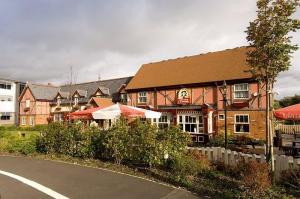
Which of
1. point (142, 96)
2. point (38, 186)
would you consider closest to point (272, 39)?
point (38, 186)

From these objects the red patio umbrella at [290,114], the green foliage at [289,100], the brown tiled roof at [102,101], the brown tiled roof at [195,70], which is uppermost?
the brown tiled roof at [195,70]

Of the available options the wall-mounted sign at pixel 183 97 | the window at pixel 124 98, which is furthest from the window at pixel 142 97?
the wall-mounted sign at pixel 183 97

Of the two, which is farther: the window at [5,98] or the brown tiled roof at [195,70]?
the window at [5,98]

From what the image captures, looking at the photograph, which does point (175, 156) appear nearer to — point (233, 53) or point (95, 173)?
point (95, 173)

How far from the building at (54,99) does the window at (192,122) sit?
16.2 m

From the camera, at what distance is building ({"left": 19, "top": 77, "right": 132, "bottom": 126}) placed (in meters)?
47.4

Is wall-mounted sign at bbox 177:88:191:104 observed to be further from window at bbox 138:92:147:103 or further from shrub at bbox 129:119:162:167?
shrub at bbox 129:119:162:167

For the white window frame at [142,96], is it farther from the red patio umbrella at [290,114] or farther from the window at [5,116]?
the window at [5,116]

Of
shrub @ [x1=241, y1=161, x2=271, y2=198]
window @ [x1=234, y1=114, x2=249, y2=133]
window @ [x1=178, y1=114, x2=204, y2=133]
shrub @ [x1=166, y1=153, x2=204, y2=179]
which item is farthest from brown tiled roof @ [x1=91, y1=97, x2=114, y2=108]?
shrub @ [x1=241, y1=161, x2=271, y2=198]

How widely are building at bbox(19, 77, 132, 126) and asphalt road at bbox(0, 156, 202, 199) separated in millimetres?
33031

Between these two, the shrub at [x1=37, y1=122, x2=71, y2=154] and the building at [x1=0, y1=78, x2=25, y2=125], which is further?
the building at [x1=0, y1=78, x2=25, y2=125]

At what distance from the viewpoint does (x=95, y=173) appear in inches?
457

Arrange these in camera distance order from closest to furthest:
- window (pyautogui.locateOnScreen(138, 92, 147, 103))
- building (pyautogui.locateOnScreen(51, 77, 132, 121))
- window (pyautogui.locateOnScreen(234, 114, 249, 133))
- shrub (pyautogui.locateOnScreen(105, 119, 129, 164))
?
shrub (pyautogui.locateOnScreen(105, 119, 129, 164)), window (pyautogui.locateOnScreen(234, 114, 249, 133)), window (pyautogui.locateOnScreen(138, 92, 147, 103)), building (pyautogui.locateOnScreen(51, 77, 132, 121))

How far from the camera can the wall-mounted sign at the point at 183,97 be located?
31498 mm
